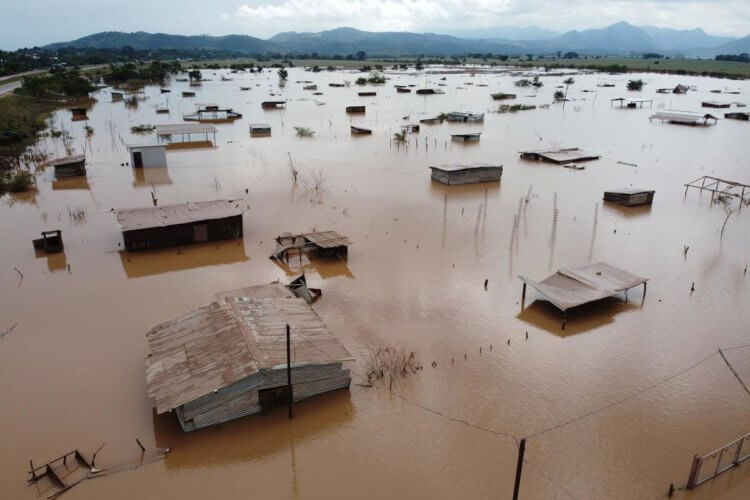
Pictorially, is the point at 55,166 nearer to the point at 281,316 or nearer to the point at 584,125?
the point at 281,316

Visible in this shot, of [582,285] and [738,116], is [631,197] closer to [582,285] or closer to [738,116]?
[582,285]

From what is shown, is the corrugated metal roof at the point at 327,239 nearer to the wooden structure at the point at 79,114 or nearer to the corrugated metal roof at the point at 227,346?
the corrugated metal roof at the point at 227,346

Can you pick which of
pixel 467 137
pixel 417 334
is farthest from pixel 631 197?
pixel 467 137

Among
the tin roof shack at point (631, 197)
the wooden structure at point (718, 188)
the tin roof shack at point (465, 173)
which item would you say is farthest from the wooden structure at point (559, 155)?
the tin roof shack at point (631, 197)

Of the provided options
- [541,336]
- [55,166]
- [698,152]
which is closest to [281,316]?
[541,336]

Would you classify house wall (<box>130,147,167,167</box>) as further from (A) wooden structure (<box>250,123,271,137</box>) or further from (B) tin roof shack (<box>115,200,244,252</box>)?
(B) tin roof shack (<box>115,200,244,252</box>)

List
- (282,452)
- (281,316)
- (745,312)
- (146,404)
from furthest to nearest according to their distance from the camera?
(745,312)
(281,316)
(146,404)
(282,452)

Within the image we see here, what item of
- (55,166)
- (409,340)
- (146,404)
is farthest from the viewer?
(55,166)
